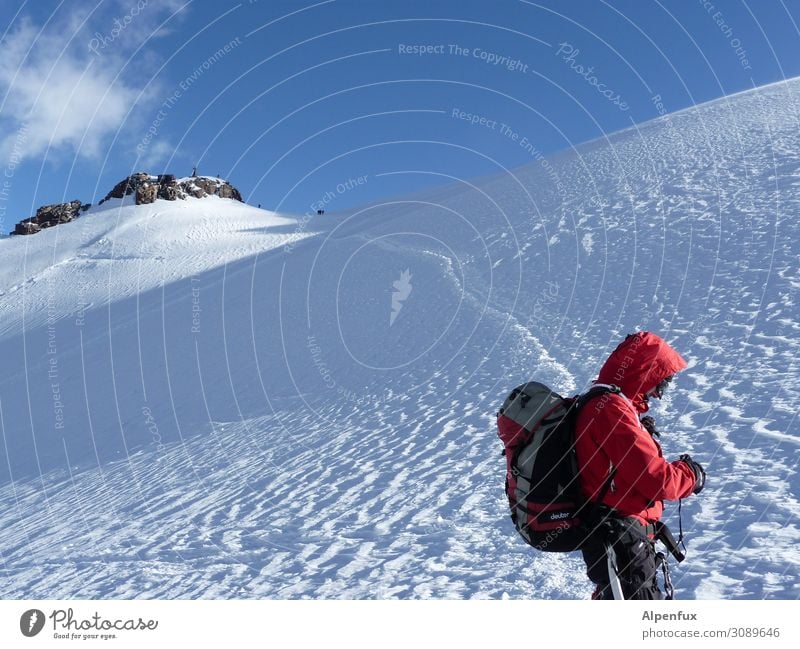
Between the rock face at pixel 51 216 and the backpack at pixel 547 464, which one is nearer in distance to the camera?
the backpack at pixel 547 464

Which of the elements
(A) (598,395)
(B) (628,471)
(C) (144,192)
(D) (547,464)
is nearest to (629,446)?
(B) (628,471)

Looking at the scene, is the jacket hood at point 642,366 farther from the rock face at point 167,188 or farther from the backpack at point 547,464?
the rock face at point 167,188

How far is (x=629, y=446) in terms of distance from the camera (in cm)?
269

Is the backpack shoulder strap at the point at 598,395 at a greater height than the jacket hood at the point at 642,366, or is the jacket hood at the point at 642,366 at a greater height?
the jacket hood at the point at 642,366

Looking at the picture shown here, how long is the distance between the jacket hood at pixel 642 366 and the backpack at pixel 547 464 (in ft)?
0.42

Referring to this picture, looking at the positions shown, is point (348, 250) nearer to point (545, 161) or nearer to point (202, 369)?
point (202, 369)

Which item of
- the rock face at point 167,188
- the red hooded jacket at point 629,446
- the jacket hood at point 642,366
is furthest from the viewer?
the rock face at point 167,188

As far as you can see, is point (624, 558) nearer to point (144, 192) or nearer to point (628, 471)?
point (628, 471)

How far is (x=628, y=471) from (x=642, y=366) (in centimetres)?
53

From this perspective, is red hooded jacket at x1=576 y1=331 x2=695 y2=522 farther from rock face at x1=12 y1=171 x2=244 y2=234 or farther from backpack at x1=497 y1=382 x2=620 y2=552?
rock face at x1=12 y1=171 x2=244 y2=234

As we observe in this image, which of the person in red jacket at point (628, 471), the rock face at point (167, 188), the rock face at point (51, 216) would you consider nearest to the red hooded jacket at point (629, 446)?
the person in red jacket at point (628, 471)

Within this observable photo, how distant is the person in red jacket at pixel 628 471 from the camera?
2.70 m

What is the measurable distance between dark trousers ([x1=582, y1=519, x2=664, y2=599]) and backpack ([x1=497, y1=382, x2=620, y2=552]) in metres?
0.11

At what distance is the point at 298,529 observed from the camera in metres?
6.68
